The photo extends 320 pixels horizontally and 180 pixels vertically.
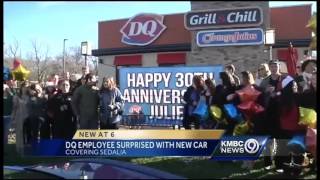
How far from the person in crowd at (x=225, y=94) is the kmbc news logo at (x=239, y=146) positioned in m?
0.10

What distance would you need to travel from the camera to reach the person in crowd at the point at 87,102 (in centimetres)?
613

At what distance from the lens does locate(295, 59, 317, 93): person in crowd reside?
18.7 feet

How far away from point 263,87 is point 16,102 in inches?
102

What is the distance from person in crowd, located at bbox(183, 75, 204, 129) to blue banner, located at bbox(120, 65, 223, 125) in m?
0.05

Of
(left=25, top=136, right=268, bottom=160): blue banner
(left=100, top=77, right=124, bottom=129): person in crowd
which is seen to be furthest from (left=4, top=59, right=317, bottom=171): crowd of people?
(left=25, top=136, right=268, bottom=160): blue banner

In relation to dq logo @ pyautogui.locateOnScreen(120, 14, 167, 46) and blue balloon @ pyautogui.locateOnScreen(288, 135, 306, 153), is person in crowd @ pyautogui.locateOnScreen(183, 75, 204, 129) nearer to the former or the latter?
dq logo @ pyautogui.locateOnScreen(120, 14, 167, 46)

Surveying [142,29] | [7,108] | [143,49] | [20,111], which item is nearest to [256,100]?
[143,49]

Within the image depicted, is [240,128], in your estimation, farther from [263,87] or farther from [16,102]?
[16,102]

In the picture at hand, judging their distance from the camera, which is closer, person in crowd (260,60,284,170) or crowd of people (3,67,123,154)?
person in crowd (260,60,284,170)

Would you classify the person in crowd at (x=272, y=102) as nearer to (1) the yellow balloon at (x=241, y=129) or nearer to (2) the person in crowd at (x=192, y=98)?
(1) the yellow balloon at (x=241, y=129)

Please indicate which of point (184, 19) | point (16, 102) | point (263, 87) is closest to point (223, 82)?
point (263, 87)

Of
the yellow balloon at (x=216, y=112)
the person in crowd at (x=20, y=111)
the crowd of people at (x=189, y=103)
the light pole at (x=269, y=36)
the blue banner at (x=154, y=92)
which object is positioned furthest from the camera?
the person in crowd at (x=20, y=111)

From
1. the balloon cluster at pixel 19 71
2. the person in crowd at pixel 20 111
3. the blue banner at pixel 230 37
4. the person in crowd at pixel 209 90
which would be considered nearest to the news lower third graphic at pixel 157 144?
the person in crowd at pixel 209 90

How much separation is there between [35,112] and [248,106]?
7.40ft
